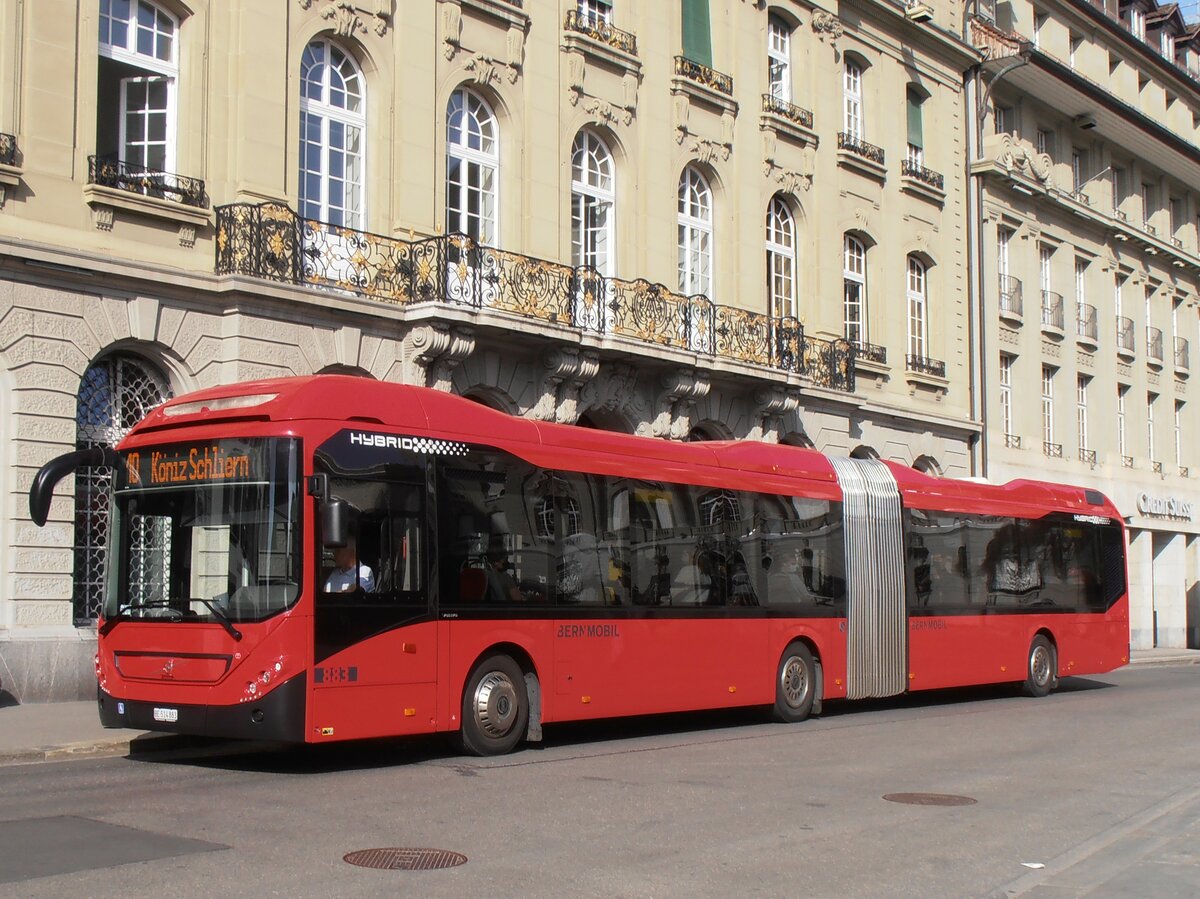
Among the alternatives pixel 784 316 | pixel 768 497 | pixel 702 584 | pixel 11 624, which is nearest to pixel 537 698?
pixel 702 584

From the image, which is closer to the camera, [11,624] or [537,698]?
[537,698]

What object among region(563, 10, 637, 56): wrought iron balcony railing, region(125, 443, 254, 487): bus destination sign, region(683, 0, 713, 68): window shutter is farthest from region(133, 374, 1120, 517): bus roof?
region(683, 0, 713, 68): window shutter

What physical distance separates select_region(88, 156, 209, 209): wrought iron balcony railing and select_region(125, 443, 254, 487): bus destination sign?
21.1ft

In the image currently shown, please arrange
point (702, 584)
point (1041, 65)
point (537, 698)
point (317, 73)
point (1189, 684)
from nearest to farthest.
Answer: point (537, 698) < point (702, 584) < point (317, 73) < point (1189, 684) < point (1041, 65)

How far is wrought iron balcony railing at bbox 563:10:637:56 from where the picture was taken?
977 inches

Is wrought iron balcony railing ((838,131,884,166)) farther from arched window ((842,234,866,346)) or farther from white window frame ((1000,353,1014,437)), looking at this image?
white window frame ((1000,353,1014,437))

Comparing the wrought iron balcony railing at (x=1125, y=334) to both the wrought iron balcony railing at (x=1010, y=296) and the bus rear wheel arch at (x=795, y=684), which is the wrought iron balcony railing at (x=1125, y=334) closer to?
the wrought iron balcony railing at (x=1010, y=296)

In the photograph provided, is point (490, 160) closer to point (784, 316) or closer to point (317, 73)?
point (317, 73)

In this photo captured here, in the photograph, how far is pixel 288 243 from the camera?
64.7 feet

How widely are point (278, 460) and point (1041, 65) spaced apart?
29718 mm

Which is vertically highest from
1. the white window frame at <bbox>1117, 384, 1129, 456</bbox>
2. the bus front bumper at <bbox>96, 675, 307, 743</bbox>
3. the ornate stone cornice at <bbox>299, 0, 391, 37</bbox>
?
the ornate stone cornice at <bbox>299, 0, 391, 37</bbox>

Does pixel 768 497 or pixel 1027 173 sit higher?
pixel 1027 173

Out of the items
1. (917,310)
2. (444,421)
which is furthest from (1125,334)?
(444,421)

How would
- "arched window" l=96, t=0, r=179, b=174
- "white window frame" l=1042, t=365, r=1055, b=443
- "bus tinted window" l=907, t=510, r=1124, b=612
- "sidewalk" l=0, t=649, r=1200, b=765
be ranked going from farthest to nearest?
"white window frame" l=1042, t=365, r=1055, b=443
"bus tinted window" l=907, t=510, r=1124, b=612
"arched window" l=96, t=0, r=179, b=174
"sidewalk" l=0, t=649, r=1200, b=765
